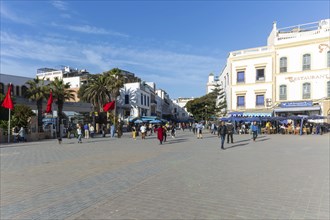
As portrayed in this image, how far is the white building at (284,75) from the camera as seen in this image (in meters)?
38.3

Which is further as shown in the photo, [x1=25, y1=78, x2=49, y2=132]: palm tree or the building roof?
the building roof

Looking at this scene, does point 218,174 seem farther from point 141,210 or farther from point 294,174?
point 141,210

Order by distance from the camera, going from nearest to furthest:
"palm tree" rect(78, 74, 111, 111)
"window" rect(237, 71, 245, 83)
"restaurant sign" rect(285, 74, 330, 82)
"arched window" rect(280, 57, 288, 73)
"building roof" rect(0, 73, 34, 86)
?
"building roof" rect(0, 73, 34, 86) → "restaurant sign" rect(285, 74, 330, 82) → "arched window" rect(280, 57, 288, 73) → "window" rect(237, 71, 245, 83) → "palm tree" rect(78, 74, 111, 111)

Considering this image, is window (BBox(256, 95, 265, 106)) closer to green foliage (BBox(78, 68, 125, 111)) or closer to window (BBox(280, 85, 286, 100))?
window (BBox(280, 85, 286, 100))

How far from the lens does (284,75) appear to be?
41125 mm

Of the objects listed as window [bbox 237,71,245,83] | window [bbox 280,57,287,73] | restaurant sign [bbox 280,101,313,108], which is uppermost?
window [bbox 280,57,287,73]

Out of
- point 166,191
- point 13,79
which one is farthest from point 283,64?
point 166,191

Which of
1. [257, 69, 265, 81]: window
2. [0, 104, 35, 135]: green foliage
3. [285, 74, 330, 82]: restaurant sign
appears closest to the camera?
[0, 104, 35, 135]: green foliage

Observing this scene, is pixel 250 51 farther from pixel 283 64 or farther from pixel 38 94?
pixel 38 94

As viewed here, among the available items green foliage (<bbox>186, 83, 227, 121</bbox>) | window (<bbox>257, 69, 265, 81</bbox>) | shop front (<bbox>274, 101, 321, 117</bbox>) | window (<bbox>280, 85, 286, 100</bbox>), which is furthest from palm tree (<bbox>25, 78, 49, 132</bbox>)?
window (<bbox>280, 85, 286, 100</bbox>)

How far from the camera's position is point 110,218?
500 centimetres

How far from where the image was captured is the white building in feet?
126

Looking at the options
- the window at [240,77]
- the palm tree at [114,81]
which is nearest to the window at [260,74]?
the window at [240,77]

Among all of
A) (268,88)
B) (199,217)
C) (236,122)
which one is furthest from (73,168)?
(268,88)
